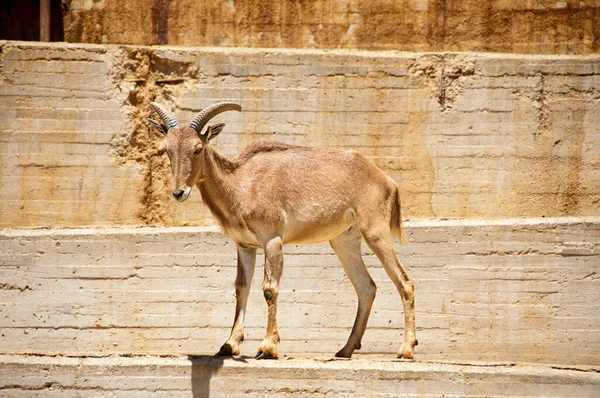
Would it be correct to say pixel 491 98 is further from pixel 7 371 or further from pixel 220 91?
pixel 7 371

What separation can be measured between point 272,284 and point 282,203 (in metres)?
0.82

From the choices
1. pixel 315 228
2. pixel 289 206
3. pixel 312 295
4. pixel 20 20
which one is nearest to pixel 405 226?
pixel 312 295

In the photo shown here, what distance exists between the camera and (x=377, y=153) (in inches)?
516

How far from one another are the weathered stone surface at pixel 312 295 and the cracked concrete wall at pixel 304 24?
2.80m

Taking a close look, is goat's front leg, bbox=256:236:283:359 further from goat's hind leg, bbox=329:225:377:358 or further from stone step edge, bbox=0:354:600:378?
goat's hind leg, bbox=329:225:377:358

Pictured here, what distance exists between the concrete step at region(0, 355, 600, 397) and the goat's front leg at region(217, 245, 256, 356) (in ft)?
0.54

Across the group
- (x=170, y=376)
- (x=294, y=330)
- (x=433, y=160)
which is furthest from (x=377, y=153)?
(x=170, y=376)

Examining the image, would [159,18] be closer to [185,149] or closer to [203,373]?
[185,149]

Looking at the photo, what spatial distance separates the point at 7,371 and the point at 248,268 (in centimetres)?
260

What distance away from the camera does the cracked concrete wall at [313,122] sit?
1294 cm

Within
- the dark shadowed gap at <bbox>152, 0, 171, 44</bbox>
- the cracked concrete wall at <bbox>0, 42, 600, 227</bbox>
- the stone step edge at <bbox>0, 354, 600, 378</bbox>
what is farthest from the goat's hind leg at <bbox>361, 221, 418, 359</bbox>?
the dark shadowed gap at <bbox>152, 0, 171, 44</bbox>

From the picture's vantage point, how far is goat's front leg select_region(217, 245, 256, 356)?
10.1m

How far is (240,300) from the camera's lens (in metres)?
10.1

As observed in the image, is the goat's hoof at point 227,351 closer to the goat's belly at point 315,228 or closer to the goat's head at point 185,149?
the goat's belly at point 315,228
